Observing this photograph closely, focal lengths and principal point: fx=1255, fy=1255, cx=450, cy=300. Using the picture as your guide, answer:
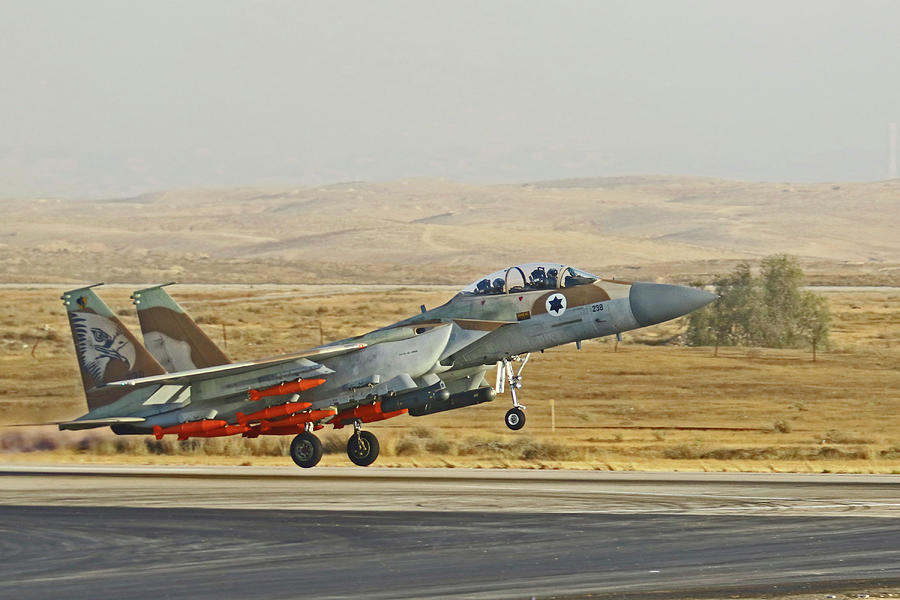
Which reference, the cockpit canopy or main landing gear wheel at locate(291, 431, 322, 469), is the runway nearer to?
main landing gear wheel at locate(291, 431, 322, 469)

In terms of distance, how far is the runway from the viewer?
2278cm

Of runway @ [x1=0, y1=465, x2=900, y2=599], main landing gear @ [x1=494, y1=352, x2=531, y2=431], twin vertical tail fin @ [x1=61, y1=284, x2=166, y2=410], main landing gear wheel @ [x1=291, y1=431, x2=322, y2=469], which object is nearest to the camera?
runway @ [x1=0, y1=465, x2=900, y2=599]

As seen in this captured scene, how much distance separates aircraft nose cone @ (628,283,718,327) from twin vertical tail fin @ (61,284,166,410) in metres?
13.4

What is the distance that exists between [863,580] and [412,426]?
28.1m

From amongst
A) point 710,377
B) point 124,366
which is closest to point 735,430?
point 710,377

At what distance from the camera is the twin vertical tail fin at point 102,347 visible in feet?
114

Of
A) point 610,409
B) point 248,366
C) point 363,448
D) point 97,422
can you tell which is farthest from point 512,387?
point 610,409

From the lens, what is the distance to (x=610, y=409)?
2128 inches

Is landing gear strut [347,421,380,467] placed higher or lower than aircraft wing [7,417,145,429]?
lower

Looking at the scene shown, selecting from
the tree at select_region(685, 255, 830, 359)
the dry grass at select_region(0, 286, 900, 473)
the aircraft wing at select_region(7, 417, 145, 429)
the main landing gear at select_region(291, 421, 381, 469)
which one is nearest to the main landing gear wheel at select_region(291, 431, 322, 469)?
the main landing gear at select_region(291, 421, 381, 469)

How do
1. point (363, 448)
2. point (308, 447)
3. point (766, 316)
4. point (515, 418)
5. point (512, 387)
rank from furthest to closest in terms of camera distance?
point (766, 316) → point (363, 448) → point (308, 447) → point (512, 387) → point (515, 418)

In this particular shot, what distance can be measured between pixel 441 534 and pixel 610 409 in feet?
90.9

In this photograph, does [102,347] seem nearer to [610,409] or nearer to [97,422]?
[97,422]

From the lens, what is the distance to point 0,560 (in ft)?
82.9
